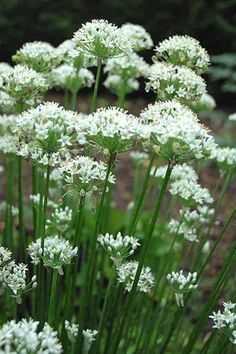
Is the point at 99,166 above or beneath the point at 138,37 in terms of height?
beneath

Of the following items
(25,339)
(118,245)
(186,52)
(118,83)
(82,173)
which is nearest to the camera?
(25,339)

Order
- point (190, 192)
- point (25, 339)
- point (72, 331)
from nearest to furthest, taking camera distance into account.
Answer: point (25, 339), point (72, 331), point (190, 192)

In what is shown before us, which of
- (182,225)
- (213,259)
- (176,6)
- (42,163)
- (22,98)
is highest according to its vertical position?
(176,6)

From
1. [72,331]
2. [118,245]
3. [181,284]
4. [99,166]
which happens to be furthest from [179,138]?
[72,331]

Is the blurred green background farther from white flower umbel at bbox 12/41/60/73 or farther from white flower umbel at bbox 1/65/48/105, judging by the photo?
white flower umbel at bbox 1/65/48/105

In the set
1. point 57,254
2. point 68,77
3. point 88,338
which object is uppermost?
point 68,77

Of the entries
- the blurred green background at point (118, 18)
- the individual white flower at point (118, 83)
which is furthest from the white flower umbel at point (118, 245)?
the blurred green background at point (118, 18)

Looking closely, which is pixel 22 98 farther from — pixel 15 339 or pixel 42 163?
pixel 15 339

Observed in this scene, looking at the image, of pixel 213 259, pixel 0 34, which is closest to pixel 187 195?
pixel 213 259

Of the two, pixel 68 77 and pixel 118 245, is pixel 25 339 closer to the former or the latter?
pixel 118 245
